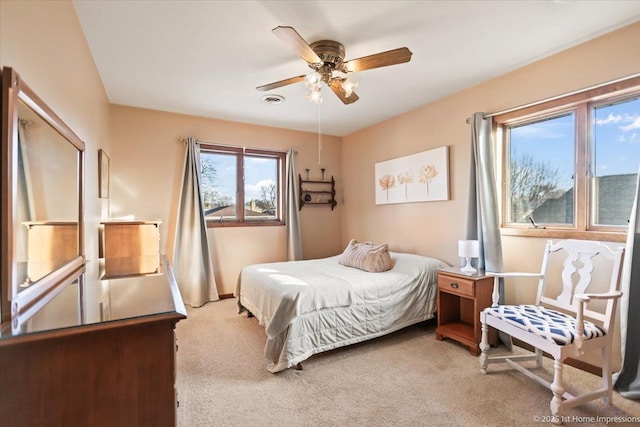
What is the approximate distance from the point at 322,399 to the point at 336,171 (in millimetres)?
3771

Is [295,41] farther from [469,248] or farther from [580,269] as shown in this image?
[580,269]

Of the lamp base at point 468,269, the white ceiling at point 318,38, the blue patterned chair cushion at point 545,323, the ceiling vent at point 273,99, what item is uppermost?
the white ceiling at point 318,38

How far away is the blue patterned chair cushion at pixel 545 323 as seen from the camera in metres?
1.86

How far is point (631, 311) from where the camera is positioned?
206cm

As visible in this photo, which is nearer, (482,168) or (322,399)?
(322,399)

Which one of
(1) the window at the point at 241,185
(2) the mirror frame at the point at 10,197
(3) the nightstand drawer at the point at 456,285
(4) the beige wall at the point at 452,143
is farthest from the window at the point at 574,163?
(2) the mirror frame at the point at 10,197

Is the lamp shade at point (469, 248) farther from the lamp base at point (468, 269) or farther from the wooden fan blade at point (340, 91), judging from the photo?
the wooden fan blade at point (340, 91)

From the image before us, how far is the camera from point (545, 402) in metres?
1.96

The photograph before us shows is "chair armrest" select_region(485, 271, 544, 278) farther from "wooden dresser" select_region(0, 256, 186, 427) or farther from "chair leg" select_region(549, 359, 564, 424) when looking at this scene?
"wooden dresser" select_region(0, 256, 186, 427)

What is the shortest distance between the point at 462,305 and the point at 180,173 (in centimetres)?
369

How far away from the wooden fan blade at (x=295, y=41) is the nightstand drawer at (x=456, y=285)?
2.17m

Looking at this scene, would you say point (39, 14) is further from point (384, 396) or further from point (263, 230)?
point (263, 230)

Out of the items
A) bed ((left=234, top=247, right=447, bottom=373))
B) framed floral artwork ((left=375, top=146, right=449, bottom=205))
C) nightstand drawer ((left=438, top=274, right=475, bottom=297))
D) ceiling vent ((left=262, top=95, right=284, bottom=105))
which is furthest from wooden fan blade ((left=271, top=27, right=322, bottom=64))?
nightstand drawer ((left=438, top=274, right=475, bottom=297))

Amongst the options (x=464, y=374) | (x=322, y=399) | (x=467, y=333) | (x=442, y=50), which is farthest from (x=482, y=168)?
(x=322, y=399)
